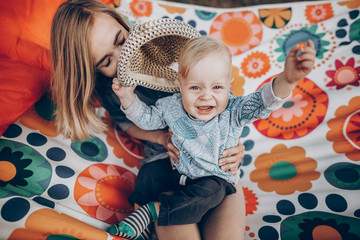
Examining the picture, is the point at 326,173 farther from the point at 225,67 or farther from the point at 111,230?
the point at 111,230

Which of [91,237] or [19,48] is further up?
[19,48]

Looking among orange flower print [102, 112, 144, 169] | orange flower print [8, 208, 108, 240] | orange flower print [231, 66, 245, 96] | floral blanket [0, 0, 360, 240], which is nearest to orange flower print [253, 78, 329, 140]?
floral blanket [0, 0, 360, 240]

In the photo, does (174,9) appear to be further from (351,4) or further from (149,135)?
(351,4)

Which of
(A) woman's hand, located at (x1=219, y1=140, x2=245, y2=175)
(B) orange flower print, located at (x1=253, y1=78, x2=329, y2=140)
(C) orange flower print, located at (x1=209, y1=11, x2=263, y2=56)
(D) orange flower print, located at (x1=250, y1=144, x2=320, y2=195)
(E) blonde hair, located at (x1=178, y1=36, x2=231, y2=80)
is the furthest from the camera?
(C) orange flower print, located at (x1=209, y1=11, x2=263, y2=56)

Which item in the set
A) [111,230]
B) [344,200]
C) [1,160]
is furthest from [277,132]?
[1,160]

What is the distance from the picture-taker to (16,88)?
80 cm

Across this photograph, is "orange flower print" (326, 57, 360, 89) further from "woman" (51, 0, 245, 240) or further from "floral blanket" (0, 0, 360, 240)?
"woman" (51, 0, 245, 240)

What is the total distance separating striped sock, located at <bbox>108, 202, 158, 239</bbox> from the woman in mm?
50

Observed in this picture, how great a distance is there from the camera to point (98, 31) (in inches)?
28.5

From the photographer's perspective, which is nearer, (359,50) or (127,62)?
(127,62)

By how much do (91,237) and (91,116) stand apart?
1.48 feet

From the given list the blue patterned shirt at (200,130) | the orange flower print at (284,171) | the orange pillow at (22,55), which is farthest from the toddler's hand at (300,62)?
the orange pillow at (22,55)

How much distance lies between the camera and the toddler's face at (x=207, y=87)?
2.00 ft

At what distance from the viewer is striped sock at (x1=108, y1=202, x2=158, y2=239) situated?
66cm
